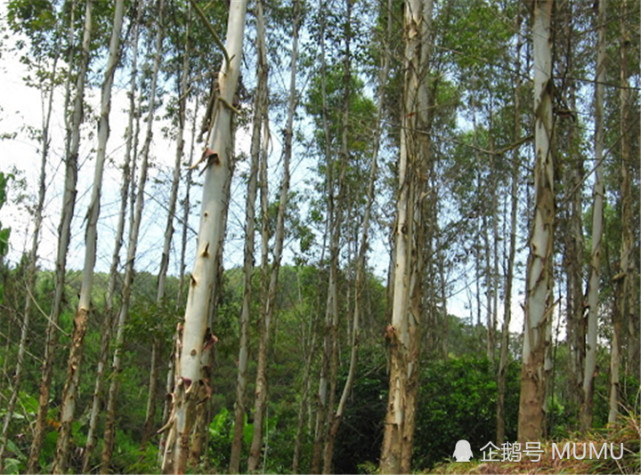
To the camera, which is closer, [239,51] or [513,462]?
[239,51]

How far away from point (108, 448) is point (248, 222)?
13.9ft

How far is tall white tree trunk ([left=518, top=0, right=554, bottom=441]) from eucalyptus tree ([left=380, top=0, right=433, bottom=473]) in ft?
2.91

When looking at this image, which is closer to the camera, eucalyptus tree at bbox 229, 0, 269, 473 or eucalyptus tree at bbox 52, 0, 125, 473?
eucalyptus tree at bbox 52, 0, 125, 473

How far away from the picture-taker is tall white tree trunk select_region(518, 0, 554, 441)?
173 inches

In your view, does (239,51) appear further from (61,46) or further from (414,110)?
(61,46)

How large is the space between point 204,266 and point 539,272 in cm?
277

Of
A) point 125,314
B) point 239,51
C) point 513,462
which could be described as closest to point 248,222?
point 125,314

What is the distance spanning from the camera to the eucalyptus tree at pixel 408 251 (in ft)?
15.4

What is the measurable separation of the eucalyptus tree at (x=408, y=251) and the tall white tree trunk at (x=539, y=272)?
887mm

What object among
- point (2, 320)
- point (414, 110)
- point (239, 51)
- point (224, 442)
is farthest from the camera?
point (2, 320)

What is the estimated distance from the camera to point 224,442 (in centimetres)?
1372

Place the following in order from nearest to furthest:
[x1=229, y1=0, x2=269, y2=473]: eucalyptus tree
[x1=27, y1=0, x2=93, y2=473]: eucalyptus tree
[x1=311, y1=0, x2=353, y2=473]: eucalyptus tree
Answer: [x1=27, y1=0, x2=93, y2=473]: eucalyptus tree < [x1=229, y1=0, x2=269, y2=473]: eucalyptus tree < [x1=311, y1=0, x2=353, y2=473]: eucalyptus tree

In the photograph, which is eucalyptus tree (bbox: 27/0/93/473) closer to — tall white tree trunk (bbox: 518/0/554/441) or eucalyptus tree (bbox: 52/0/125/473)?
eucalyptus tree (bbox: 52/0/125/473)

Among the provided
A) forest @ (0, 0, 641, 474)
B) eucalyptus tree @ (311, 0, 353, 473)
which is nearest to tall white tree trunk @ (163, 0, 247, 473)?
forest @ (0, 0, 641, 474)
